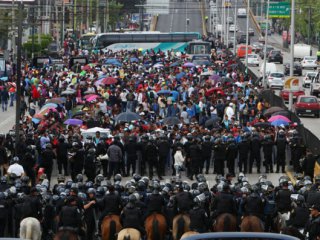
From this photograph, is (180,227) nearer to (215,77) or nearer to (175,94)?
(175,94)

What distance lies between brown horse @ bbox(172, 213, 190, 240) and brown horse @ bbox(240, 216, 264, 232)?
4.48ft

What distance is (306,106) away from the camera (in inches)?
2378

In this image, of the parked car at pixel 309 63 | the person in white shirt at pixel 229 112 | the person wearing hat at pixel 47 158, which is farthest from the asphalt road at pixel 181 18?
the person wearing hat at pixel 47 158

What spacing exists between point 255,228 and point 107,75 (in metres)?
39.7

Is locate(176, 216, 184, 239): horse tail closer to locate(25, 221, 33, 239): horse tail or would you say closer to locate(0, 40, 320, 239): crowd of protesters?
locate(0, 40, 320, 239): crowd of protesters

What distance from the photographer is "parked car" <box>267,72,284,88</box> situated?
75500mm

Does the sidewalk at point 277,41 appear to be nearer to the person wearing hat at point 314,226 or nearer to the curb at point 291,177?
the curb at point 291,177

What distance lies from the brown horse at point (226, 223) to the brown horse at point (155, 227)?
3.44 ft

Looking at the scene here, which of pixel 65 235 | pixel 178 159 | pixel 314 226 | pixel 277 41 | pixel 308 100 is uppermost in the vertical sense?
pixel 65 235

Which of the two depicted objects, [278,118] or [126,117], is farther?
[278,118]

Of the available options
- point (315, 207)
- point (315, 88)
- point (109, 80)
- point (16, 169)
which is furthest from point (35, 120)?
point (315, 88)

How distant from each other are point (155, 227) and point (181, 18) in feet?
490

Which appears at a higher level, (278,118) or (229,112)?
(278,118)

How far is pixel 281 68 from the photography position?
10200 centimetres
